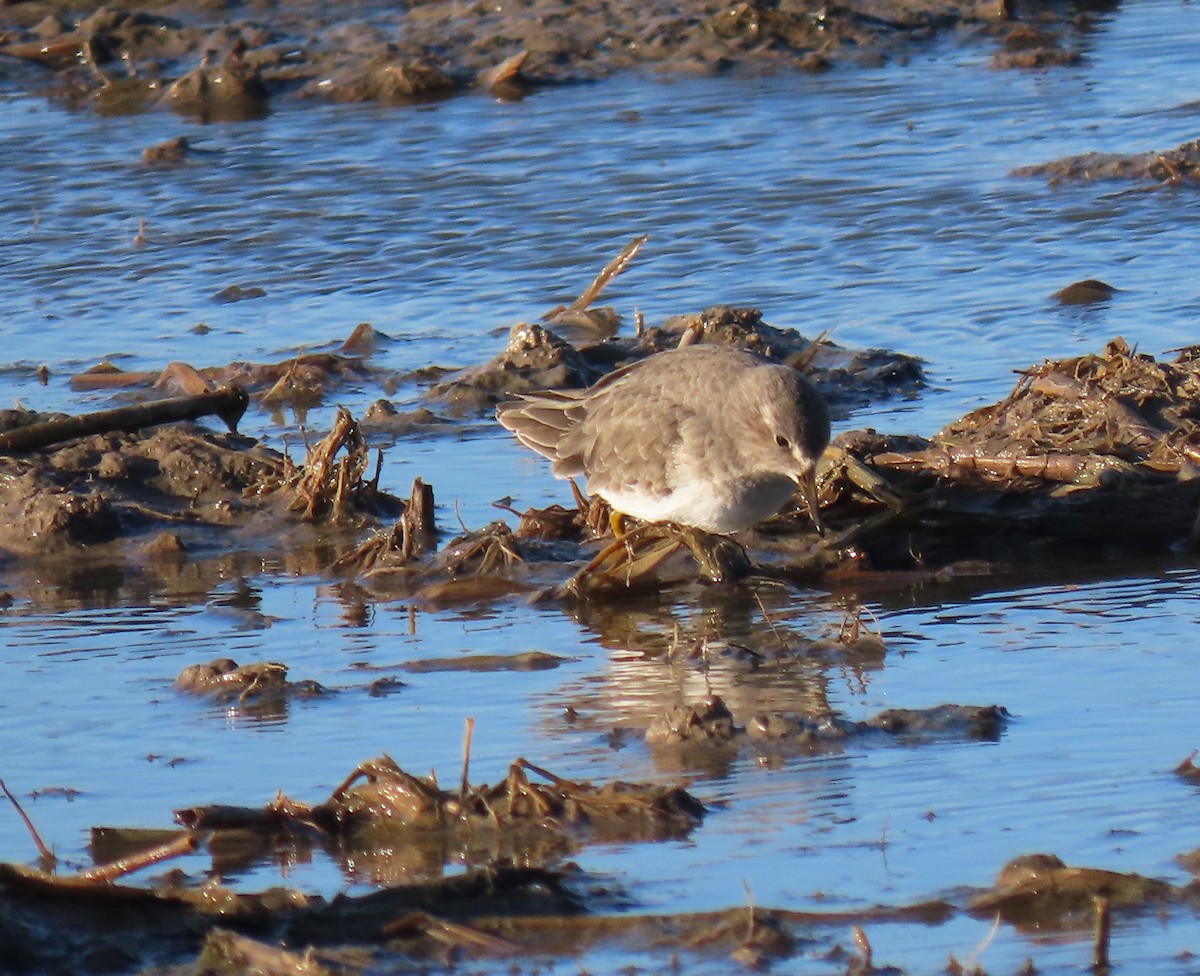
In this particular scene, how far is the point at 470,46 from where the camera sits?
1725cm

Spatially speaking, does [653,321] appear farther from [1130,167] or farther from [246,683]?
[246,683]

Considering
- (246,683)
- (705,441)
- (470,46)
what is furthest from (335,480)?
(470,46)

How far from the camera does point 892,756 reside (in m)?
5.40

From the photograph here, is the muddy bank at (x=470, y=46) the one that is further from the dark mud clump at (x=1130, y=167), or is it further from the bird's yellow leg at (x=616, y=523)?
the bird's yellow leg at (x=616, y=523)

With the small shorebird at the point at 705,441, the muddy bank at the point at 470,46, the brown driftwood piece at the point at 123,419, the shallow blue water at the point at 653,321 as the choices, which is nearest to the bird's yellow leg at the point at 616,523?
the small shorebird at the point at 705,441

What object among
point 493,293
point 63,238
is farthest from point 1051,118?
point 63,238

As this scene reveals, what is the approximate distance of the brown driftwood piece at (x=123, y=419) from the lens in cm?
787

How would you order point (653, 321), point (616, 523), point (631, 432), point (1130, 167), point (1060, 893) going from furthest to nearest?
point (1130, 167) → point (653, 321) → point (616, 523) → point (631, 432) → point (1060, 893)

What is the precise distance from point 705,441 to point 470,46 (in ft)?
34.6

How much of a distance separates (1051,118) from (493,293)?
4673mm

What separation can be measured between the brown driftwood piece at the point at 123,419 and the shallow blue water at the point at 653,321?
486mm

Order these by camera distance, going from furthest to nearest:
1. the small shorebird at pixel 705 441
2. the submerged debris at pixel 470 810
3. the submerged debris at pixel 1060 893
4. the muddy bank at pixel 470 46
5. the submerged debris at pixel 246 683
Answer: the muddy bank at pixel 470 46 → the small shorebird at pixel 705 441 → the submerged debris at pixel 246 683 → the submerged debris at pixel 470 810 → the submerged debris at pixel 1060 893

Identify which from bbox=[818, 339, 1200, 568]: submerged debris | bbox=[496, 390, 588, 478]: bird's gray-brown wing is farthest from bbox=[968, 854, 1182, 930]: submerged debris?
bbox=[496, 390, 588, 478]: bird's gray-brown wing

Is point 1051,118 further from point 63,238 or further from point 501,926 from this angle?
point 501,926
